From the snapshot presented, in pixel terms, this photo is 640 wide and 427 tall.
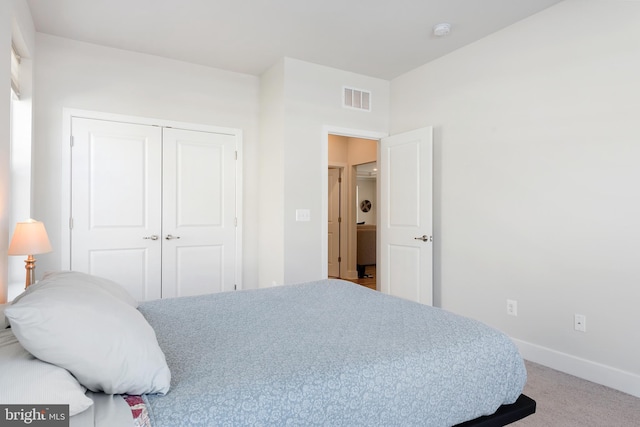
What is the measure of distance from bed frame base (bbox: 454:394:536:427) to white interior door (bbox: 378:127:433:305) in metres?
2.15

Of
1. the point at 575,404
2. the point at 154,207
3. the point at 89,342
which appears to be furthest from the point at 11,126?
the point at 575,404

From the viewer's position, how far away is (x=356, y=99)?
13.9ft

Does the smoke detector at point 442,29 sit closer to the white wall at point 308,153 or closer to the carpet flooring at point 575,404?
the white wall at point 308,153

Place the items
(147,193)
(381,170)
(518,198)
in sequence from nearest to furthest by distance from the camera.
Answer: (518,198) → (147,193) → (381,170)

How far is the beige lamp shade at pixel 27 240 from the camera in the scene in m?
2.26

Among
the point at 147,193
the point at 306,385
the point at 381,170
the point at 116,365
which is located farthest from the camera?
the point at 381,170

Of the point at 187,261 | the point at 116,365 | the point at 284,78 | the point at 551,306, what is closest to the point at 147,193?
the point at 187,261

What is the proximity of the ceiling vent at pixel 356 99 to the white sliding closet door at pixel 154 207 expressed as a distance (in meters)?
1.34

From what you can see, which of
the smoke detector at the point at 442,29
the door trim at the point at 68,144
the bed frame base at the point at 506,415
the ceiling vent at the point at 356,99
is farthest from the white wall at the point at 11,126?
the smoke detector at the point at 442,29

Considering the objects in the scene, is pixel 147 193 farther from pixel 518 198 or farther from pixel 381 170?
pixel 518 198

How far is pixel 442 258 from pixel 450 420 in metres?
2.54

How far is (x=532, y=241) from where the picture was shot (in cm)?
296

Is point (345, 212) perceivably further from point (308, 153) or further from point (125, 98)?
point (125, 98)

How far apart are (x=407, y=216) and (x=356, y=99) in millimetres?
1456
